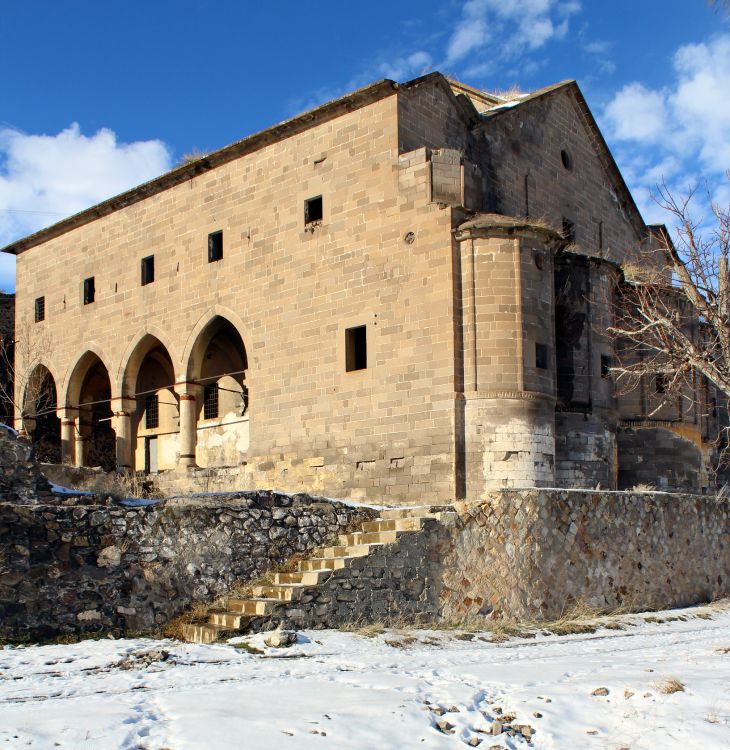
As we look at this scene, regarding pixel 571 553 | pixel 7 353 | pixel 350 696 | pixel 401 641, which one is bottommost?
pixel 401 641

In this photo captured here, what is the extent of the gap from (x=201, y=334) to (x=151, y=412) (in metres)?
5.79

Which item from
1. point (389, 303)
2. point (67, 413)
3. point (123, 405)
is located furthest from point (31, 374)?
point (389, 303)

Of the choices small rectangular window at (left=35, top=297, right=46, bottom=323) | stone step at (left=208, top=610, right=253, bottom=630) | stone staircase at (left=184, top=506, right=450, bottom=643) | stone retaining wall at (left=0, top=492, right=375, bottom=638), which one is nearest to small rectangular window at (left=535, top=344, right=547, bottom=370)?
stone staircase at (left=184, top=506, right=450, bottom=643)

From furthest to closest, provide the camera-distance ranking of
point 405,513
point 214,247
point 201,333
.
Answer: point 214,247
point 201,333
point 405,513

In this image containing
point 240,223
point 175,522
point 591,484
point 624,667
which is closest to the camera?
point 624,667

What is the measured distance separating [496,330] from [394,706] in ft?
34.8

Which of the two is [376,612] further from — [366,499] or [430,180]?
[430,180]

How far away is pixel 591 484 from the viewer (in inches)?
762

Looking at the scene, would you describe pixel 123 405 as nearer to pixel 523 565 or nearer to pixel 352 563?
pixel 352 563

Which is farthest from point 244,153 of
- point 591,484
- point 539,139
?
point 591,484

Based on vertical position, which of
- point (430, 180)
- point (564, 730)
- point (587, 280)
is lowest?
point (564, 730)

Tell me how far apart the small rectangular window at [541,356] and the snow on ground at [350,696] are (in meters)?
7.57

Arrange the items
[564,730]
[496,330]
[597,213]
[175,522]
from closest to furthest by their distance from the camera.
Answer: [564,730]
[175,522]
[496,330]
[597,213]

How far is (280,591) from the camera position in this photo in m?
12.0
